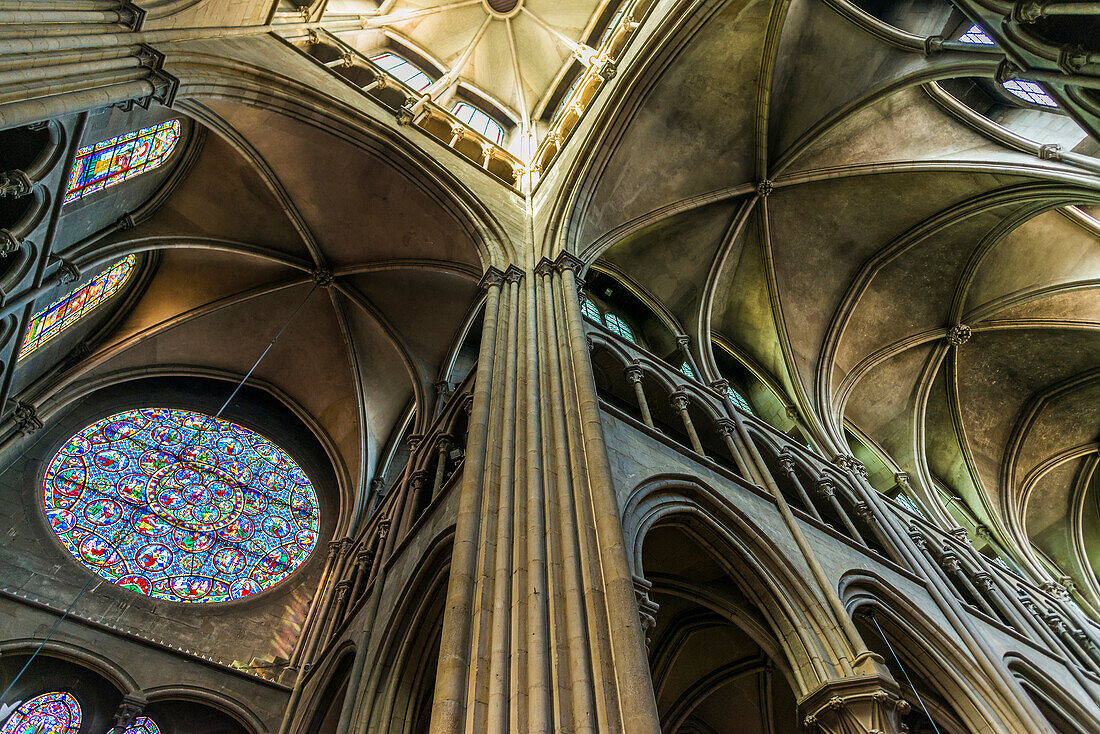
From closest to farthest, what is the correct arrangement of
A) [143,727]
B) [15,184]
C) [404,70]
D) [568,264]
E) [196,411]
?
[15,184], [143,727], [568,264], [196,411], [404,70]

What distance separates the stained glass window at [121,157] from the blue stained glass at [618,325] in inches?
287

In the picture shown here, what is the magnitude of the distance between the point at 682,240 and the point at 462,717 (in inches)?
420

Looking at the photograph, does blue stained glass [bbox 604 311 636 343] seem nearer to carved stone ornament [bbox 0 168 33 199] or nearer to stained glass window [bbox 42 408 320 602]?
stained glass window [bbox 42 408 320 602]

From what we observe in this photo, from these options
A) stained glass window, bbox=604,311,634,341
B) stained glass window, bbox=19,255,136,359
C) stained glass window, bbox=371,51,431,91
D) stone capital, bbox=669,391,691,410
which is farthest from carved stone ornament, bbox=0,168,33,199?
stained glass window, bbox=371,51,431,91

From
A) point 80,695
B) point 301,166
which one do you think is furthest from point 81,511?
point 301,166

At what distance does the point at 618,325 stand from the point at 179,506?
7699mm

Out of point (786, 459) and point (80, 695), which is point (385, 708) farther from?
point (786, 459)

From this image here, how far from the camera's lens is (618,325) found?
12766mm

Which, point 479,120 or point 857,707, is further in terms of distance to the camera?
point 479,120

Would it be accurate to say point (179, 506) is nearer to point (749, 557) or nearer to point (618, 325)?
point (618, 325)

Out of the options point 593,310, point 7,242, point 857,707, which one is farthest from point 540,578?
point 593,310

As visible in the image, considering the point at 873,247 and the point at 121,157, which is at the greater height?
the point at 873,247

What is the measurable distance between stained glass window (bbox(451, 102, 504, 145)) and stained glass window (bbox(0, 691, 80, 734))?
13075 millimetres

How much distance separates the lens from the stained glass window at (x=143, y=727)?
27.3 feet
